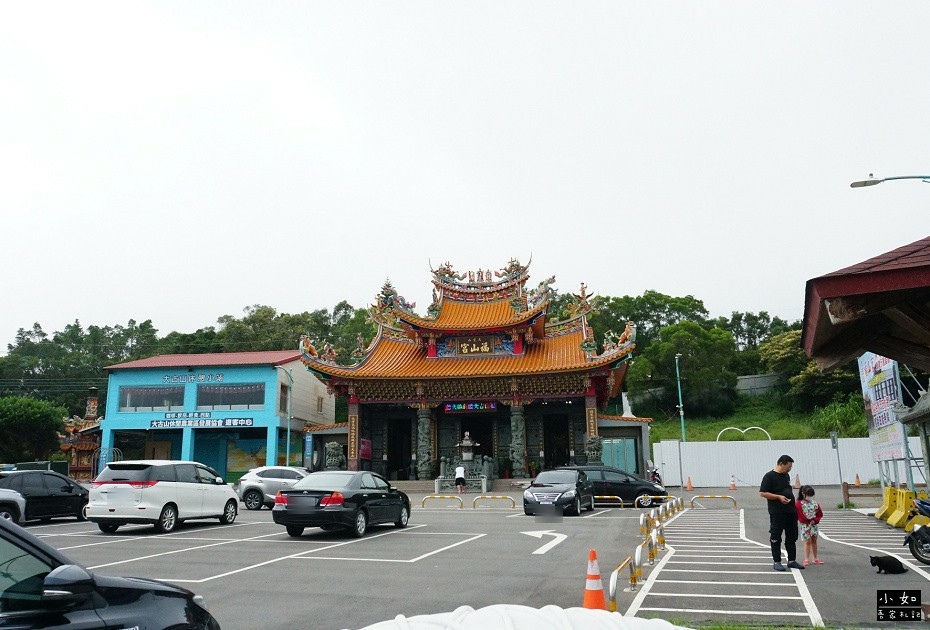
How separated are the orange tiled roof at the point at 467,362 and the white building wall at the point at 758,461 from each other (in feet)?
23.7

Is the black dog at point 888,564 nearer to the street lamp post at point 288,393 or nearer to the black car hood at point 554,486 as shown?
the black car hood at point 554,486

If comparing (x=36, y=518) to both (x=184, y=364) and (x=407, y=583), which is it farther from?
(x=184, y=364)

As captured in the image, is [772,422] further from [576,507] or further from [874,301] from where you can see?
[874,301]

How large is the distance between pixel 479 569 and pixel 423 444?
84.6ft

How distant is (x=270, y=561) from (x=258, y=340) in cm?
5628

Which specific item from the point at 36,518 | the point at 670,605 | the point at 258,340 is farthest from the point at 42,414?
the point at 670,605

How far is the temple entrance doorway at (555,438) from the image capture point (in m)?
37.3

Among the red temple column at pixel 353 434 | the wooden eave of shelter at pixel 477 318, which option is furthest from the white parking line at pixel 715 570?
the red temple column at pixel 353 434

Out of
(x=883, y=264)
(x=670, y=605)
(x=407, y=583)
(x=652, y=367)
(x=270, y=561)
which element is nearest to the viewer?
(x=883, y=264)

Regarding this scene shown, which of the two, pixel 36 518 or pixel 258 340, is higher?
pixel 258 340

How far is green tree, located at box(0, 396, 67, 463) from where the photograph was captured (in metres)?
44.1

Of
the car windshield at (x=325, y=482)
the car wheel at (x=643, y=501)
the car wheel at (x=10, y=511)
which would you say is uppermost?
the car windshield at (x=325, y=482)

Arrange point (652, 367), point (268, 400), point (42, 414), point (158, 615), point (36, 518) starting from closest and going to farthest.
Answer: point (158, 615) < point (36, 518) < point (268, 400) < point (42, 414) < point (652, 367)

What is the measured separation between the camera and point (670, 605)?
7125 mm
